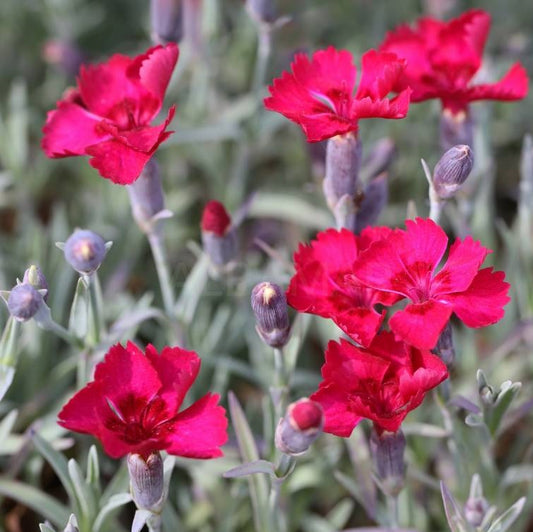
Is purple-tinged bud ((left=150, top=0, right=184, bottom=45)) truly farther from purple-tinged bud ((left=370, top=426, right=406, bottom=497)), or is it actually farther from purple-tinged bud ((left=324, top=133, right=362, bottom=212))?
purple-tinged bud ((left=370, top=426, right=406, bottom=497))

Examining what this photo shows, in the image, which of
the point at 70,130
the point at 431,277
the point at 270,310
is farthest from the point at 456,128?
the point at 70,130

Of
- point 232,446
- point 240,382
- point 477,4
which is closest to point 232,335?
point 240,382

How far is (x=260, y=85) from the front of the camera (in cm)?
165

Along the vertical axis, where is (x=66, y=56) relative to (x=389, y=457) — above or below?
above

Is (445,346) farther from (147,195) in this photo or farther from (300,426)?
(147,195)

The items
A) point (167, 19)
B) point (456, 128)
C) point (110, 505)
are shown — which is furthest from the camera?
point (167, 19)

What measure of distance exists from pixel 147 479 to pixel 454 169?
1.86 ft

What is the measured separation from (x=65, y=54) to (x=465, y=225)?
1100 millimetres

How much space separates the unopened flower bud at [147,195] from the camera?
1206 mm

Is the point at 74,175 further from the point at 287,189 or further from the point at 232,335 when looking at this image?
the point at 232,335

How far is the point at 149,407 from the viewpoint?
Result: 39.9 inches

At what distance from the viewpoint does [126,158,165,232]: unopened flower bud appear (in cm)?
121

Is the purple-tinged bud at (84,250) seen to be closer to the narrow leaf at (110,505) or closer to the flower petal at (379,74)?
the narrow leaf at (110,505)

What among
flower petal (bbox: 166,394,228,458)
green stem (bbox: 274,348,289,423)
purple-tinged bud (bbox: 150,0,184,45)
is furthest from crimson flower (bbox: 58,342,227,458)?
purple-tinged bud (bbox: 150,0,184,45)
